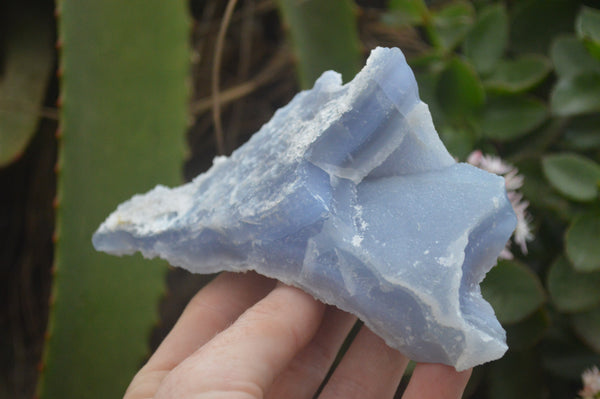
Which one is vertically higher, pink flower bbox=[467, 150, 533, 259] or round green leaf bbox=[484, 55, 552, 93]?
round green leaf bbox=[484, 55, 552, 93]

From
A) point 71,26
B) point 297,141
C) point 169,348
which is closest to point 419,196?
point 297,141

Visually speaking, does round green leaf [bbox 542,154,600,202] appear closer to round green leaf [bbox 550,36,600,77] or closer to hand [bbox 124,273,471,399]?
round green leaf [bbox 550,36,600,77]

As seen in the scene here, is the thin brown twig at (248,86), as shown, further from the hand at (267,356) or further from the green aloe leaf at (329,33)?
the hand at (267,356)

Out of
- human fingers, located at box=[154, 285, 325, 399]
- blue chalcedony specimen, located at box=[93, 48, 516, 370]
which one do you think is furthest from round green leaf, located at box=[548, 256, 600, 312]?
human fingers, located at box=[154, 285, 325, 399]

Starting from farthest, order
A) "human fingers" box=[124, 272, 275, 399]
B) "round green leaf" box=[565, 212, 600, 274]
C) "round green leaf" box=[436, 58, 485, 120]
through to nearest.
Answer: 1. "round green leaf" box=[436, 58, 485, 120]
2. "round green leaf" box=[565, 212, 600, 274]
3. "human fingers" box=[124, 272, 275, 399]

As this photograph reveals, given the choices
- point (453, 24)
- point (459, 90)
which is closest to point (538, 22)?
point (453, 24)

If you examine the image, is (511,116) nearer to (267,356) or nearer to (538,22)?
(538,22)

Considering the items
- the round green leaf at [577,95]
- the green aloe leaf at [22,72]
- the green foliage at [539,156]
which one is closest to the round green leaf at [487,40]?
the green foliage at [539,156]

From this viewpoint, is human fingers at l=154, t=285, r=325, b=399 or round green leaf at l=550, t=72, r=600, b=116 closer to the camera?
human fingers at l=154, t=285, r=325, b=399
